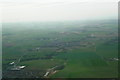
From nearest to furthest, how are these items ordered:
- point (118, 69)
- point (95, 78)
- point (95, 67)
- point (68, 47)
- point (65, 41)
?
point (95, 78), point (118, 69), point (95, 67), point (68, 47), point (65, 41)

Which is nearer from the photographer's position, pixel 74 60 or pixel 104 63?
pixel 104 63

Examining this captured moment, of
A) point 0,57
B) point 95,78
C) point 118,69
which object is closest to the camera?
point 95,78

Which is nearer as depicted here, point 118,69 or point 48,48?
point 118,69

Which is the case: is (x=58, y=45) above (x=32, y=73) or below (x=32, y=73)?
above

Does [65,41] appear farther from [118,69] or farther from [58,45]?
[118,69]

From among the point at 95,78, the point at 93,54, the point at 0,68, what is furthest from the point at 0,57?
the point at 95,78

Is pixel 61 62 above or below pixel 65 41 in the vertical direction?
below

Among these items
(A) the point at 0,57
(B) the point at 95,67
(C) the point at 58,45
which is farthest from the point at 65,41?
(B) the point at 95,67

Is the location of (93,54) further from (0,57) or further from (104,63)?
(0,57)

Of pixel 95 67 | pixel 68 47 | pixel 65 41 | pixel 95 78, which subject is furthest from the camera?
pixel 65 41
